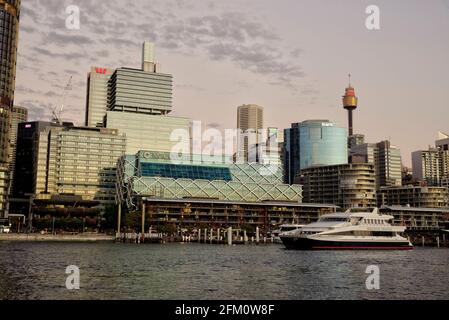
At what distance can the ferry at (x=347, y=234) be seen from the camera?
128 meters

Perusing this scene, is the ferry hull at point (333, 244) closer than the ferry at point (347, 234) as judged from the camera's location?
Yes

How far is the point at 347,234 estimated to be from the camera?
131 m

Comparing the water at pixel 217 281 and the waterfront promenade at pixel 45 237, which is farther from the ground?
the water at pixel 217 281

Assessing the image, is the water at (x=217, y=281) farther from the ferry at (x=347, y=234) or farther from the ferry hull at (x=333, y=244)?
the ferry at (x=347, y=234)

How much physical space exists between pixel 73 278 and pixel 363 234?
90662 mm

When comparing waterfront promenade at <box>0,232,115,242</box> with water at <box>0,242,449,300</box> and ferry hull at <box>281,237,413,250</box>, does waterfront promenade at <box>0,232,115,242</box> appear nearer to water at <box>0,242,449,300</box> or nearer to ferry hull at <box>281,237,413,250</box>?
ferry hull at <box>281,237,413,250</box>

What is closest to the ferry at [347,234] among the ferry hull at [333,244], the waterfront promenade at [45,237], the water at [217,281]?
the ferry hull at [333,244]

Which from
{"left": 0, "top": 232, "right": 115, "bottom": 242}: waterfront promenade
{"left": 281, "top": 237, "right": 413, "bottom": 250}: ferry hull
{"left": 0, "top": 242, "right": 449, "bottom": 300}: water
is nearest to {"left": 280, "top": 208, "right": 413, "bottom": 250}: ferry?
{"left": 281, "top": 237, "right": 413, "bottom": 250}: ferry hull

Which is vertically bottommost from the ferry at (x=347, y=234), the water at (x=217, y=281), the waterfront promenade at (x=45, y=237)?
the waterfront promenade at (x=45, y=237)

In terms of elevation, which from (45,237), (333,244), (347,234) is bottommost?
(45,237)

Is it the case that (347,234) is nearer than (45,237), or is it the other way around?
(347,234)

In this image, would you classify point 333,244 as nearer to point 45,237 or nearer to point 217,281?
point 217,281

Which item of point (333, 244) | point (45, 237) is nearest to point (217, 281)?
point (333, 244)

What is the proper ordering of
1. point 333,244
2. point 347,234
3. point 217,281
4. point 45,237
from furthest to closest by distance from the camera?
point 45,237, point 347,234, point 333,244, point 217,281
